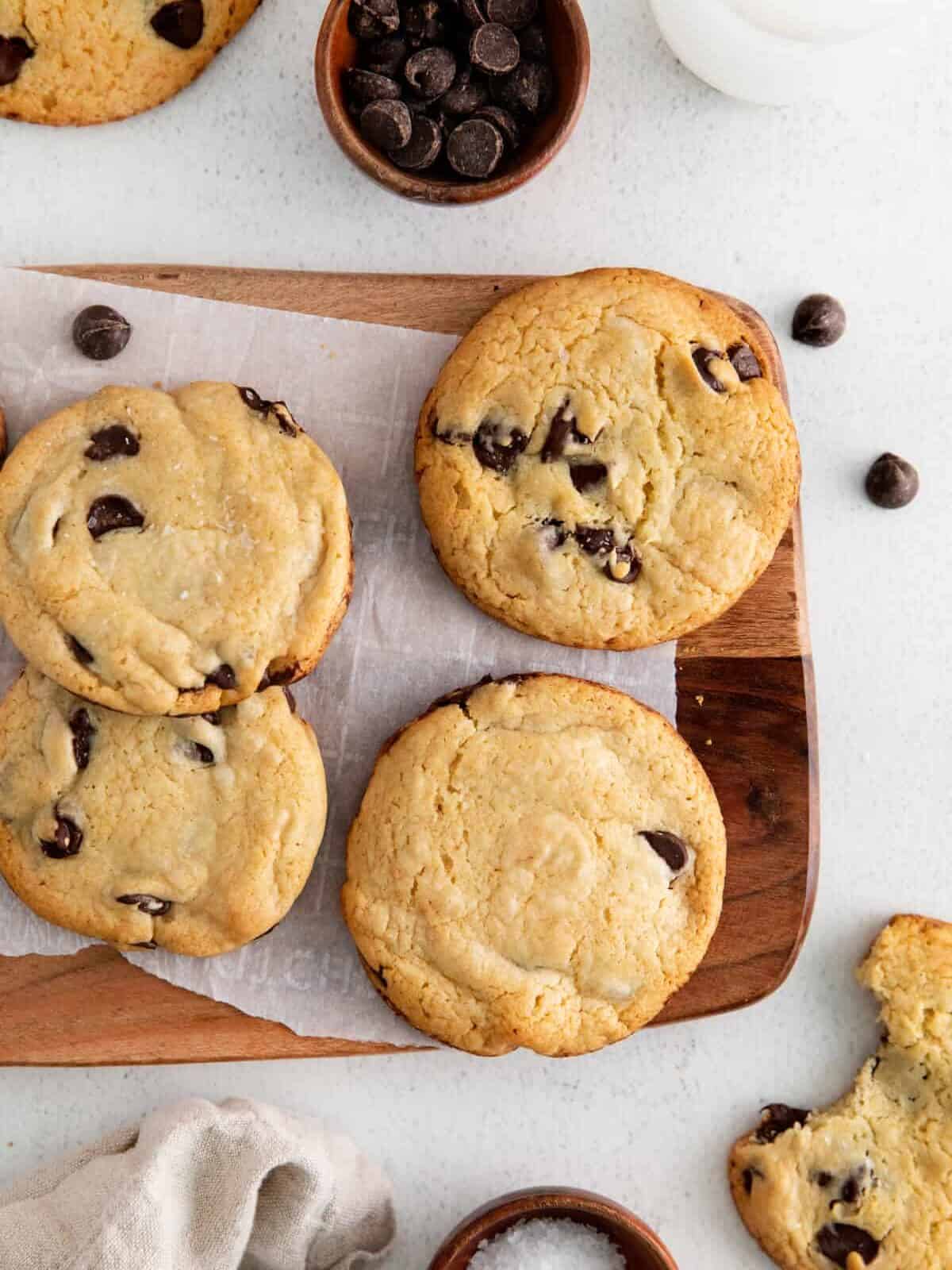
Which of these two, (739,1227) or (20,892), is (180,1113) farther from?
(739,1227)

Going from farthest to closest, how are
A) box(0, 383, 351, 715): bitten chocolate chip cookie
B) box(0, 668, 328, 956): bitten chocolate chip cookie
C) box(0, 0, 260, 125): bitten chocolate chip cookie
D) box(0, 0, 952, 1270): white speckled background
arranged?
box(0, 0, 952, 1270): white speckled background
box(0, 0, 260, 125): bitten chocolate chip cookie
box(0, 668, 328, 956): bitten chocolate chip cookie
box(0, 383, 351, 715): bitten chocolate chip cookie

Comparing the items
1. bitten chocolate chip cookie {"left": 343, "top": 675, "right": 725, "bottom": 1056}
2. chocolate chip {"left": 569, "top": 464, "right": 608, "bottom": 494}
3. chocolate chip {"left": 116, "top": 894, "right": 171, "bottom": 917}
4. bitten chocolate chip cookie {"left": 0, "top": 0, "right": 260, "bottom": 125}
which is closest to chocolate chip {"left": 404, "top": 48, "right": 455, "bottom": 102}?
bitten chocolate chip cookie {"left": 0, "top": 0, "right": 260, "bottom": 125}

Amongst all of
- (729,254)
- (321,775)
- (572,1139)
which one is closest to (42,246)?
(321,775)

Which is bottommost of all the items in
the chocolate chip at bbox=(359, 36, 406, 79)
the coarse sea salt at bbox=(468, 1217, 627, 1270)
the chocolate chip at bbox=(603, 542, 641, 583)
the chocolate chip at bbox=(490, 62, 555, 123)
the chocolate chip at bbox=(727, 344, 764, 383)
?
the coarse sea salt at bbox=(468, 1217, 627, 1270)

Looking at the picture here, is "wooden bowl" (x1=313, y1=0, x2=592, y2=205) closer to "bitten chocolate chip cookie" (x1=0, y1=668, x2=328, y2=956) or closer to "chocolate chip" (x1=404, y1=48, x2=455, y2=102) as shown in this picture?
"chocolate chip" (x1=404, y1=48, x2=455, y2=102)

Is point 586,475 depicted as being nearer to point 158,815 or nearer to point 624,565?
point 624,565

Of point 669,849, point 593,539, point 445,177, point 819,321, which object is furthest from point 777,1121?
point 445,177
